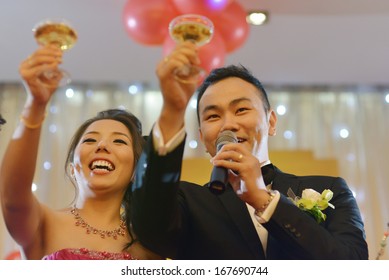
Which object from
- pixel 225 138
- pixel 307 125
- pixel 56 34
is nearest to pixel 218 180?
pixel 225 138

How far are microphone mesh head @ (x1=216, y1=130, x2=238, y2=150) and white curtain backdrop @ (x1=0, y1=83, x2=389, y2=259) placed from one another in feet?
6.55

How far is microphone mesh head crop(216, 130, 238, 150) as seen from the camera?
91 centimetres

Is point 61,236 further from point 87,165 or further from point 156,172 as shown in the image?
point 156,172

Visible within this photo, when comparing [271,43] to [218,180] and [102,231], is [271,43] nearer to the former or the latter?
[102,231]

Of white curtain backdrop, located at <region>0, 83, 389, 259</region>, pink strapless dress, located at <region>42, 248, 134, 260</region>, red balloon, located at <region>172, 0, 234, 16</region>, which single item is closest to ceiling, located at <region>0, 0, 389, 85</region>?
white curtain backdrop, located at <region>0, 83, 389, 259</region>

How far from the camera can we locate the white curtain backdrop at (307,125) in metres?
2.95

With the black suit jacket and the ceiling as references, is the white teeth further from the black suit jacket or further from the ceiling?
the ceiling

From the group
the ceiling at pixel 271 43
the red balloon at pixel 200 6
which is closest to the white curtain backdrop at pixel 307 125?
the ceiling at pixel 271 43

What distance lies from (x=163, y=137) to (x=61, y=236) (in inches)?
14.1

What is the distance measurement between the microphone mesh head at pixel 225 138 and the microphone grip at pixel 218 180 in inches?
4.0

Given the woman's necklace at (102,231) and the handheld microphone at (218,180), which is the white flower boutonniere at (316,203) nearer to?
the handheld microphone at (218,180)

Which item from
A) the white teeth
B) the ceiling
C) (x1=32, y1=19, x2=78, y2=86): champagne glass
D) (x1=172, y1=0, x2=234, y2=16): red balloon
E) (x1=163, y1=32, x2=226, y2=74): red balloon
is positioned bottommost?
the white teeth

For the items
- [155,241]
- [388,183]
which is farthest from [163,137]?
[388,183]

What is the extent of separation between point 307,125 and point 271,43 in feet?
1.97
